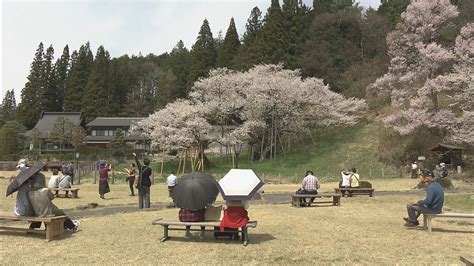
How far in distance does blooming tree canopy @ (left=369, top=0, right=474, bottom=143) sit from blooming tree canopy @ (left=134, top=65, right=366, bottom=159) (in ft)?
28.2

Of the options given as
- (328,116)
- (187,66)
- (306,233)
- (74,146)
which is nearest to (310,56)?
(328,116)

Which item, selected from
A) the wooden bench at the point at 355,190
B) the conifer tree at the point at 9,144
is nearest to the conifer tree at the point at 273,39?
the wooden bench at the point at 355,190

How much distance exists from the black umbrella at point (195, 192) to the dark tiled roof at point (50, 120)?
5645cm

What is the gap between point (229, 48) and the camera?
2400 inches

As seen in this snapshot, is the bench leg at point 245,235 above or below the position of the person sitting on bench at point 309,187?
below

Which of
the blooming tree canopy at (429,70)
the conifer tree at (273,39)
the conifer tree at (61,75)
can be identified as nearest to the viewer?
the blooming tree canopy at (429,70)

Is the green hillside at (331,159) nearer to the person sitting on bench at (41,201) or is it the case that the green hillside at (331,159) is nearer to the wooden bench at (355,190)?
the wooden bench at (355,190)

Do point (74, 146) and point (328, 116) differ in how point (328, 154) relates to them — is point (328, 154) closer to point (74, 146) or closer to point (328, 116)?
point (328, 116)

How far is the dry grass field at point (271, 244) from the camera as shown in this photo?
6.80 meters

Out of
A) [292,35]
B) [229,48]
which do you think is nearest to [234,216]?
[292,35]

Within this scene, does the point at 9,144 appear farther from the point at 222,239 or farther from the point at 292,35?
the point at 222,239

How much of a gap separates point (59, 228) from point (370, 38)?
5203 cm

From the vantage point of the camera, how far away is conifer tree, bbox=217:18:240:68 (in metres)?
58.7

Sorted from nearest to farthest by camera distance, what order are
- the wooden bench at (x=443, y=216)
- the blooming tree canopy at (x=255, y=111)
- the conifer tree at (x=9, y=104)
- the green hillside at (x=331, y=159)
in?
the wooden bench at (x=443, y=216) < the green hillside at (x=331, y=159) < the blooming tree canopy at (x=255, y=111) < the conifer tree at (x=9, y=104)
